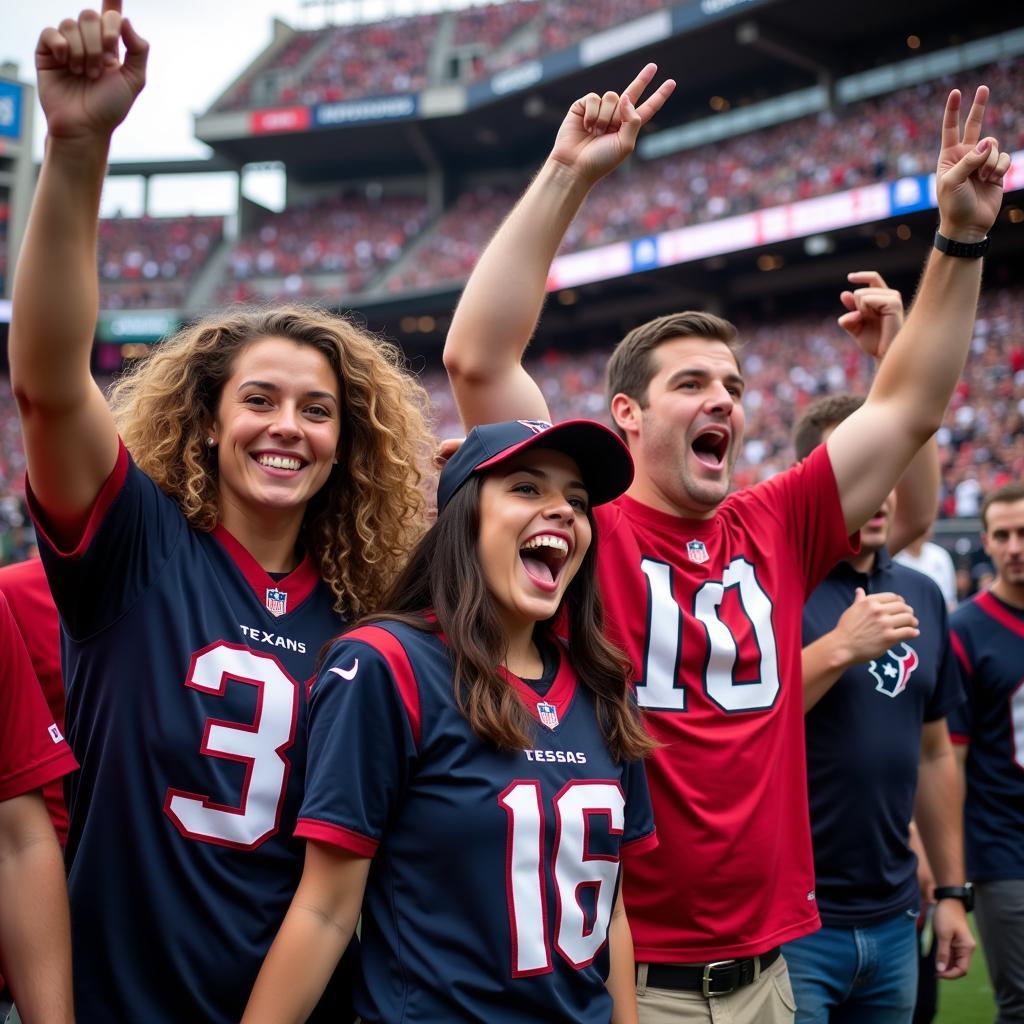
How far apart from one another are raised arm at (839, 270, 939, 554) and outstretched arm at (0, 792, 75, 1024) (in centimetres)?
212

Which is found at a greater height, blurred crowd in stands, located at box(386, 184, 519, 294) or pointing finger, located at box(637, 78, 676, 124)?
blurred crowd in stands, located at box(386, 184, 519, 294)

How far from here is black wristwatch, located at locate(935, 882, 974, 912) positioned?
3195mm

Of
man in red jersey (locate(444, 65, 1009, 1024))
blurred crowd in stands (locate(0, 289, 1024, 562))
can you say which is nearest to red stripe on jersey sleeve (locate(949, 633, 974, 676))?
man in red jersey (locate(444, 65, 1009, 1024))

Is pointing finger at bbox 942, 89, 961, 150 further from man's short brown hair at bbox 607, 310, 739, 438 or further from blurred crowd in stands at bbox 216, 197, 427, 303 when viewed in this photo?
blurred crowd in stands at bbox 216, 197, 427, 303

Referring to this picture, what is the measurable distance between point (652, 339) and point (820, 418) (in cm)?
97

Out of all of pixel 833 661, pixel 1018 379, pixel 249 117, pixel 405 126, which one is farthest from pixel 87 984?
pixel 249 117

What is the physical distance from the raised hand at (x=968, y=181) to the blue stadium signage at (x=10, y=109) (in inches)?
1210

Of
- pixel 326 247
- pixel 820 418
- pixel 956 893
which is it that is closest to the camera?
pixel 956 893

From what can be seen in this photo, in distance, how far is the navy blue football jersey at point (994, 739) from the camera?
366 cm

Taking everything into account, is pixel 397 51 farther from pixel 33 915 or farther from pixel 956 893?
pixel 33 915

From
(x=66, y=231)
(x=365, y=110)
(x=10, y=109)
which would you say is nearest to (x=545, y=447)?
(x=66, y=231)

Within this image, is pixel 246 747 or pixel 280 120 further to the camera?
pixel 280 120

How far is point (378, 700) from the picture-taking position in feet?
5.57

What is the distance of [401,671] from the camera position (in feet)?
5.73
